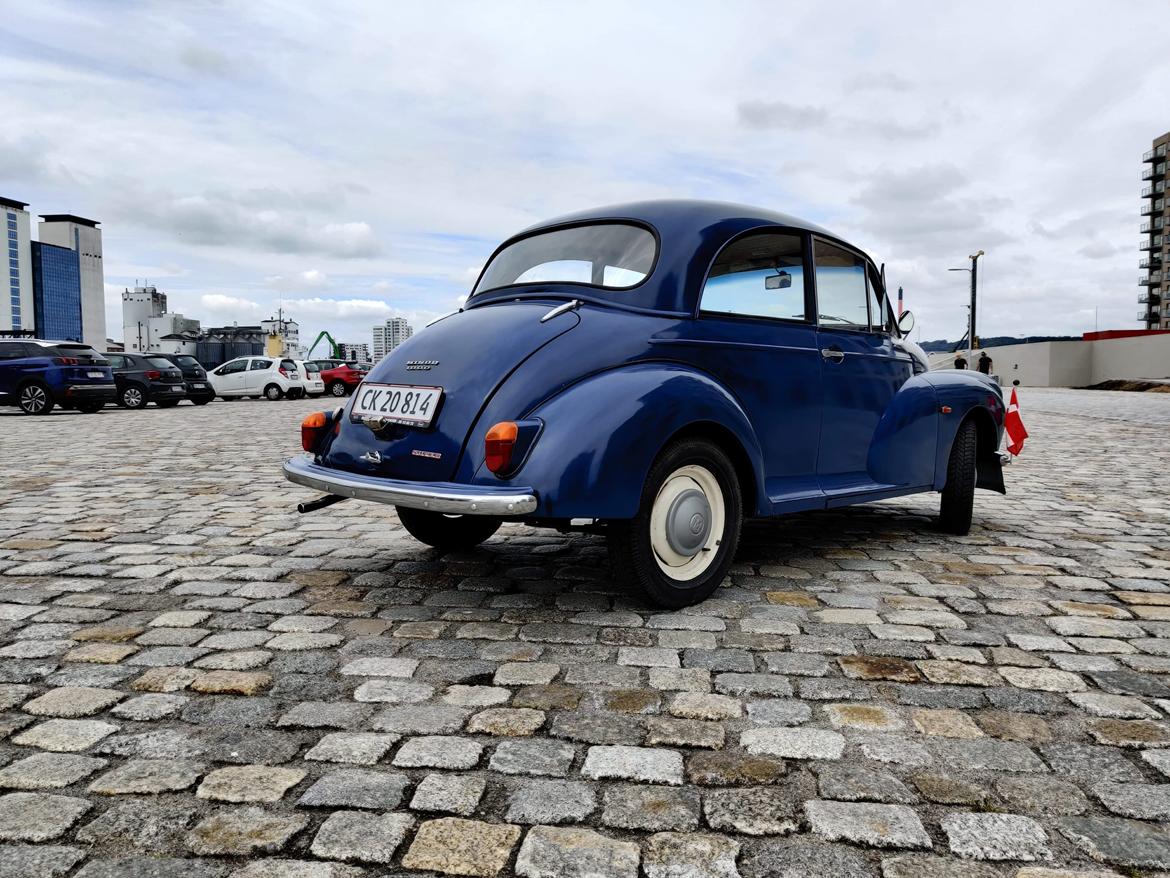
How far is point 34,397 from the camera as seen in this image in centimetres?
2022

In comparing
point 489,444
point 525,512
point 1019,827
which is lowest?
point 1019,827

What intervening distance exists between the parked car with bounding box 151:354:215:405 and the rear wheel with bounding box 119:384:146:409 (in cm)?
174

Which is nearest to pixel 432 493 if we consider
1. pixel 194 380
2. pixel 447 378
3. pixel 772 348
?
pixel 447 378

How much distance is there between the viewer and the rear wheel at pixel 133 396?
75.9ft

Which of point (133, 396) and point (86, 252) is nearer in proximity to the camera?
point (133, 396)

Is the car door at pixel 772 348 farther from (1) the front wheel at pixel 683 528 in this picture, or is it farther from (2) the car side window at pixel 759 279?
(1) the front wheel at pixel 683 528

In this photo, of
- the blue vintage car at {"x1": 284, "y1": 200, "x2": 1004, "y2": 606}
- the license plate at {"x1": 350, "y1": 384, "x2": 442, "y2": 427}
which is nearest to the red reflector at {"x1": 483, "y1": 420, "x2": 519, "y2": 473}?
the blue vintage car at {"x1": 284, "y1": 200, "x2": 1004, "y2": 606}

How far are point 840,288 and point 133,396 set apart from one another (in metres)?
22.0

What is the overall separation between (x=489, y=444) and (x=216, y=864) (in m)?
1.85

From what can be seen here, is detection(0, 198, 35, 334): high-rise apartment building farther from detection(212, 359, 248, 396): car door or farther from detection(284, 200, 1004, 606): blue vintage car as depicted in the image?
detection(284, 200, 1004, 606): blue vintage car

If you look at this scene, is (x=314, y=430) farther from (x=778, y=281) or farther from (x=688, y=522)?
(x=778, y=281)

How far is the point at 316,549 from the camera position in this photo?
17.8ft

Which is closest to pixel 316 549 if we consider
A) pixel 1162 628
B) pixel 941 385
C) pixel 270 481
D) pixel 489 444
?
pixel 489 444

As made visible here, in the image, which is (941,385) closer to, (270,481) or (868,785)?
(868,785)
